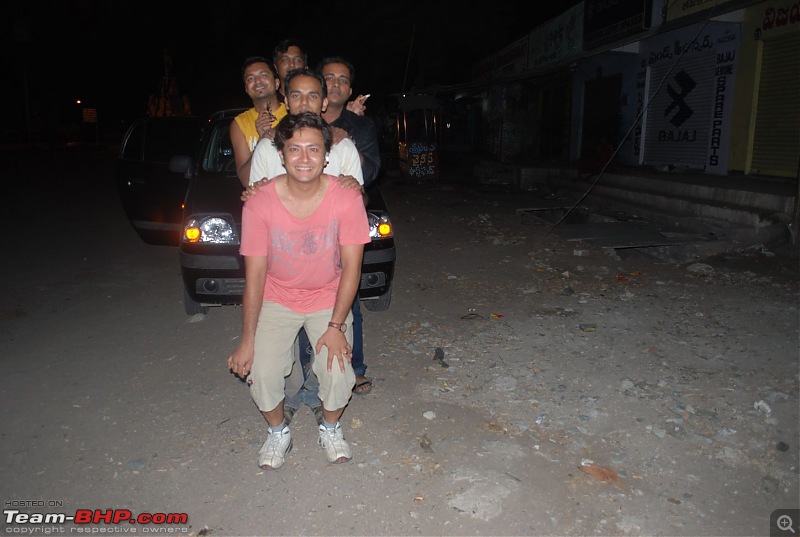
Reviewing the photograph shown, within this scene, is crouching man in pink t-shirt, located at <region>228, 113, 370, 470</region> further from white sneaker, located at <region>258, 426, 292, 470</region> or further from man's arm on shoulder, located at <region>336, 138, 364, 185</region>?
man's arm on shoulder, located at <region>336, 138, 364, 185</region>

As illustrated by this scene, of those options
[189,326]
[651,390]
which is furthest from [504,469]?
[189,326]

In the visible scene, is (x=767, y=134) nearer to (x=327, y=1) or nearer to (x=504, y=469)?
(x=504, y=469)

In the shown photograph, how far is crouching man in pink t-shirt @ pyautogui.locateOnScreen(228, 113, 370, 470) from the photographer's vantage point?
2.72 metres

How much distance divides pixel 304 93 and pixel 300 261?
38.1 inches

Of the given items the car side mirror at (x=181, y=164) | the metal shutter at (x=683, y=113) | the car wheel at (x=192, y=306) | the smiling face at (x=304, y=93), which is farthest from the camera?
the metal shutter at (x=683, y=113)

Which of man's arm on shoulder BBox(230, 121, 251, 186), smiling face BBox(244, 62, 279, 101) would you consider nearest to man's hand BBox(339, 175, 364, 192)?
man's arm on shoulder BBox(230, 121, 251, 186)

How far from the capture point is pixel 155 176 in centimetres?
749

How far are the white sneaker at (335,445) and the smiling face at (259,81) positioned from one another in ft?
7.28

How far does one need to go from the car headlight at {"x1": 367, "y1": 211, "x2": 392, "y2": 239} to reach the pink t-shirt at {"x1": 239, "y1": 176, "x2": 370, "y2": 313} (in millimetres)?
1720

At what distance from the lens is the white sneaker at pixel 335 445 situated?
3.09 metres

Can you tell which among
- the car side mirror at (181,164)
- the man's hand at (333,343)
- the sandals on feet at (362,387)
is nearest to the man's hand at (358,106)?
the man's hand at (333,343)

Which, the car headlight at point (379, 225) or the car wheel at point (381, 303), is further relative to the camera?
the car wheel at point (381, 303)

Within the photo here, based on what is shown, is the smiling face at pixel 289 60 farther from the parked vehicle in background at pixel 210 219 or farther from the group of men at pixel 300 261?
the parked vehicle in background at pixel 210 219

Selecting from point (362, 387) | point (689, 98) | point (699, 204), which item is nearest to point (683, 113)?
point (689, 98)
